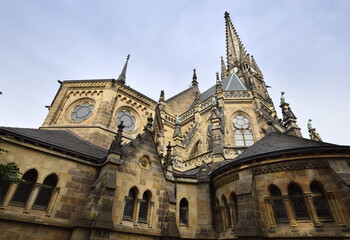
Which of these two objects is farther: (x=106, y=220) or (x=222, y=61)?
(x=222, y=61)

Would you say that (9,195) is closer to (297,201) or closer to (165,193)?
(165,193)

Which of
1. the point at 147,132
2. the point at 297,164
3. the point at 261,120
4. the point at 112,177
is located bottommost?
the point at 112,177

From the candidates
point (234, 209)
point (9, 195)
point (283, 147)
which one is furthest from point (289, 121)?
point (9, 195)

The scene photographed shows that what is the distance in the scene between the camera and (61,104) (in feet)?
52.0

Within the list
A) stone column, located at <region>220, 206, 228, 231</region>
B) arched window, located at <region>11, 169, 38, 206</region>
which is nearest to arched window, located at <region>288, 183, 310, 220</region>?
stone column, located at <region>220, 206, 228, 231</region>

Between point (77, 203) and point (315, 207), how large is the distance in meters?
9.81

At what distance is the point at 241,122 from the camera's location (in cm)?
2000

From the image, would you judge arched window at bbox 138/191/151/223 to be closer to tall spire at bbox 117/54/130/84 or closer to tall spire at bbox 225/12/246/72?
tall spire at bbox 117/54/130/84

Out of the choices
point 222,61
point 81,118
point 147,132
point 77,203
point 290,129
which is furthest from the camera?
point 222,61

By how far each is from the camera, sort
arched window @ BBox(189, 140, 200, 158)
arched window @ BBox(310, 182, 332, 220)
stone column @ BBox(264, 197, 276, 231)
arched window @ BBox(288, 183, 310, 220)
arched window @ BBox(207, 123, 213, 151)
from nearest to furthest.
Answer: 1. arched window @ BBox(310, 182, 332, 220)
2. arched window @ BBox(288, 183, 310, 220)
3. stone column @ BBox(264, 197, 276, 231)
4. arched window @ BBox(207, 123, 213, 151)
5. arched window @ BBox(189, 140, 200, 158)

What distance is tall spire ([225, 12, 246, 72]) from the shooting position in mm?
37531

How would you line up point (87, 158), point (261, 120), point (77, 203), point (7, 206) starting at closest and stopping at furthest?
point (7, 206) < point (77, 203) < point (87, 158) < point (261, 120)

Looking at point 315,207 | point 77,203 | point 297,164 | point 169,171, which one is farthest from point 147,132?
point 315,207

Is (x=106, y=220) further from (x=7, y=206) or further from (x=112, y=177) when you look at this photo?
(x=7, y=206)
